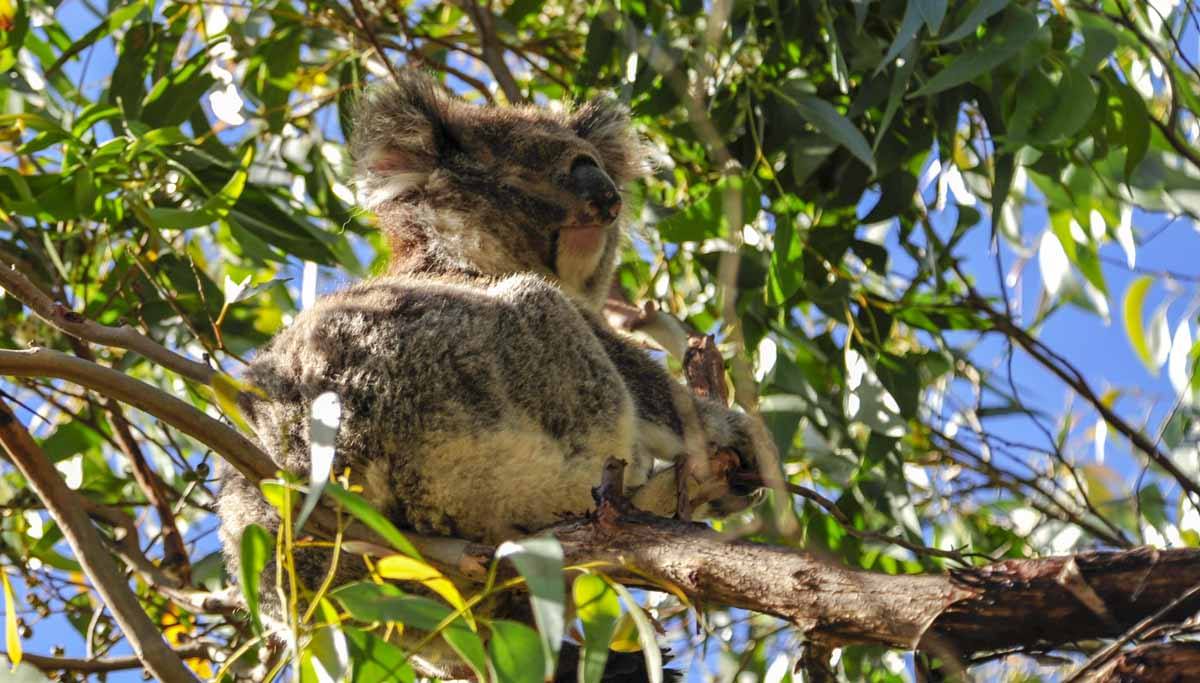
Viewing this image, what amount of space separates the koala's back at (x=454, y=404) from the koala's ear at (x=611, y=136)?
1.16 meters

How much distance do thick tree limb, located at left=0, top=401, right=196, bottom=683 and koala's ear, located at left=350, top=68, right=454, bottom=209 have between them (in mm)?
1209

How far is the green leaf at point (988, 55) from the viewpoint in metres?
2.97

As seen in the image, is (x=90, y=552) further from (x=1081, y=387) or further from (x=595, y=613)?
(x=1081, y=387)

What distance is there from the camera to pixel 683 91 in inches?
107

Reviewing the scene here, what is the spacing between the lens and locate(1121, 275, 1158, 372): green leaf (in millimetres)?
3684

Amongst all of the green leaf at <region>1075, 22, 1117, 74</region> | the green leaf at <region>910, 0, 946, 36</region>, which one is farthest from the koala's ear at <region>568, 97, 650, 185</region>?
the green leaf at <region>1075, 22, 1117, 74</region>

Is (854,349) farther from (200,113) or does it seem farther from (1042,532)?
(200,113)

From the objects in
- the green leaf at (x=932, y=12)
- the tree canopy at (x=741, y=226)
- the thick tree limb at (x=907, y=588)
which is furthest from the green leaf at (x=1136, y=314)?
the thick tree limb at (x=907, y=588)

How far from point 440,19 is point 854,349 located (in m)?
2.17

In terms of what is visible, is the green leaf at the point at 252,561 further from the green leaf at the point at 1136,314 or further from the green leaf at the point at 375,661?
the green leaf at the point at 1136,314

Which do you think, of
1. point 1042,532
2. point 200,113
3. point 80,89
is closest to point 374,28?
point 200,113

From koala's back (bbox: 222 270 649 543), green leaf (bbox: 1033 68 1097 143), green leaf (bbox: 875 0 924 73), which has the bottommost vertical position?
koala's back (bbox: 222 270 649 543)

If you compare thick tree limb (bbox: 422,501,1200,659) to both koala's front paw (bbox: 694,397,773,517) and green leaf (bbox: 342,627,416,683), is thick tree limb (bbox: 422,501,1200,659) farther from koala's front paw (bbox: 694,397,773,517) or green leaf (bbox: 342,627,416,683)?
koala's front paw (bbox: 694,397,773,517)

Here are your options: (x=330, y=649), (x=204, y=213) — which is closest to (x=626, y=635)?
(x=330, y=649)
